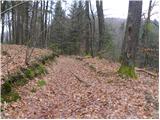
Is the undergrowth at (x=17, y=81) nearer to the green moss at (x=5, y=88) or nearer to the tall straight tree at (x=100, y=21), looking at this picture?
the green moss at (x=5, y=88)

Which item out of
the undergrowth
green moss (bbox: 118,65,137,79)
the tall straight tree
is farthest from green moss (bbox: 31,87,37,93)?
the tall straight tree

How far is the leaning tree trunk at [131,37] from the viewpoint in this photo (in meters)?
11.4

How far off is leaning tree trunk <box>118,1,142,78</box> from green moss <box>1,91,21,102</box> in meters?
4.63

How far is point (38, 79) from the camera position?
1138cm

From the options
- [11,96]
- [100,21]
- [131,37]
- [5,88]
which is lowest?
[11,96]

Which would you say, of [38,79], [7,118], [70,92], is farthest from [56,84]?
[7,118]

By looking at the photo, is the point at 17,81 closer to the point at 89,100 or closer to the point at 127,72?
the point at 89,100

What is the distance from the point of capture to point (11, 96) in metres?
8.27

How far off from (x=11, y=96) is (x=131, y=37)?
213 inches

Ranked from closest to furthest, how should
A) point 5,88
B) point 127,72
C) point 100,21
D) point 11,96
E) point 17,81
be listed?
point 11,96, point 5,88, point 17,81, point 127,72, point 100,21

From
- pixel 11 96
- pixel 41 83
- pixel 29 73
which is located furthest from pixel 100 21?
pixel 11 96

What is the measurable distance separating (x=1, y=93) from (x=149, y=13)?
2118 cm

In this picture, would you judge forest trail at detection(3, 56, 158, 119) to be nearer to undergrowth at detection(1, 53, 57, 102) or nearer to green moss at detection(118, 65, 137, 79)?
undergrowth at detection(1, 53, 57, 102)

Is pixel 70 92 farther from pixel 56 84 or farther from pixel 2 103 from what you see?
pixel 2 103
